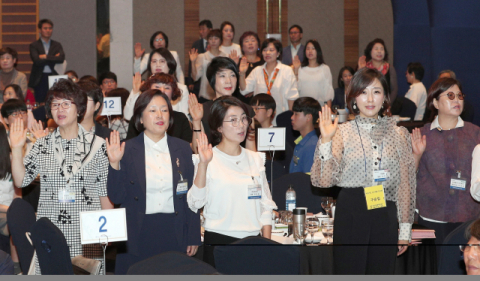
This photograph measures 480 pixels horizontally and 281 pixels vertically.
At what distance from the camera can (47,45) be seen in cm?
868

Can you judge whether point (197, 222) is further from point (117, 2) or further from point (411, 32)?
point (411, 32)

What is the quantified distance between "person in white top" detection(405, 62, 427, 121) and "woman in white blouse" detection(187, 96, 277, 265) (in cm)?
567

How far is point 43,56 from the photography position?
863cm

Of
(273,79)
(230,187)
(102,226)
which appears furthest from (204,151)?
(273,79)

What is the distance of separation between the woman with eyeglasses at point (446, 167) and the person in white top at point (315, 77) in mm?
3922

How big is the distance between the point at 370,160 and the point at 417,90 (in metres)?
5.74

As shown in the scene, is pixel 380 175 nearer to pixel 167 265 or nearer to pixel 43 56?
pixel 167 265

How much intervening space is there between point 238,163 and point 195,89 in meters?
5.45

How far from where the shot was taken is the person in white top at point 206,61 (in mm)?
7809

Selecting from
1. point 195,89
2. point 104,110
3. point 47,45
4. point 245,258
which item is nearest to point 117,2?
point 47,45

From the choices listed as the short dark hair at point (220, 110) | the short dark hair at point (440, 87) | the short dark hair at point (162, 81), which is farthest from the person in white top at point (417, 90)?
the short dark hair at point (220, 110)

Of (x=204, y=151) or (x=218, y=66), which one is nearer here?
(x=204, y=151)

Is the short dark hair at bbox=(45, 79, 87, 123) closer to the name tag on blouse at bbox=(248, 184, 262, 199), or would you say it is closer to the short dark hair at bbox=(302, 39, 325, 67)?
the name tag on blouse at bbox=(248, 184, 262, 199)

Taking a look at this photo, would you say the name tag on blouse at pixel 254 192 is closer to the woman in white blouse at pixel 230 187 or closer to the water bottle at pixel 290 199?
the woman in white blouse at pixel 230 187
